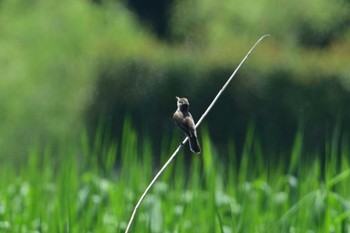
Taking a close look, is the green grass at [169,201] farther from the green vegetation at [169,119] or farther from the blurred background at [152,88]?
the blurred background at [152,88]

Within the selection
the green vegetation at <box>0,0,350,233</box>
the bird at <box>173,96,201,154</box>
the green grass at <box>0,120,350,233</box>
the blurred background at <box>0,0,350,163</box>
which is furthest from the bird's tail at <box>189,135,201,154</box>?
Result: the blurred background at <box>0,0,350,163</box>

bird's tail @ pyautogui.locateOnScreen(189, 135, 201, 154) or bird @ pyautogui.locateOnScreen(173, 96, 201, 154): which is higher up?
bird @ pyautogui.locateOnScreen(173, 96, 201, 154)

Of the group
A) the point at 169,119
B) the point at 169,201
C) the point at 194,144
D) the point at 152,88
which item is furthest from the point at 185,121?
the point at 152,88

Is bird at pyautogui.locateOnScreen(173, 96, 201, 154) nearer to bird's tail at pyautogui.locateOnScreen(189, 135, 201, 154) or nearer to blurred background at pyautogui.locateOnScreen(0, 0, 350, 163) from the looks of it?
bird's tail at pyautogui.locateOnScreen(189, 135, 201, 154)

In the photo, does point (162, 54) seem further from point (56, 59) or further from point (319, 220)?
point (319, 220)

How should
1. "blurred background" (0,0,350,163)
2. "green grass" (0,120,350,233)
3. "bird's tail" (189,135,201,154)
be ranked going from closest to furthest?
"bird's tail" (189,135,201,154) → "green grass" (0,120,350,233) → "blurred background" (0,0,350,163)

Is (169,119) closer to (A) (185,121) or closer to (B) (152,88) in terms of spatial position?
(B) (152,88)

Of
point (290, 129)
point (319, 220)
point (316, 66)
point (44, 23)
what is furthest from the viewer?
point (44, 23)

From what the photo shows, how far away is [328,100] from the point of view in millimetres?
14719

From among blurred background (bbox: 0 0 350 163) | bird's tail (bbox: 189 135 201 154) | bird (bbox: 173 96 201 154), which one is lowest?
bird's tail (bbox: 189 135 201 154)

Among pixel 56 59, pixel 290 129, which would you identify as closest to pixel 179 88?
pixel 290 129

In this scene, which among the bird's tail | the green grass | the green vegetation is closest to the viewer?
the bird's tail

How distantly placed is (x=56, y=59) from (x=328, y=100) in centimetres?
525

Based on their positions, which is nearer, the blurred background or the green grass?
the green grass
